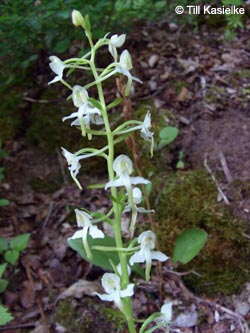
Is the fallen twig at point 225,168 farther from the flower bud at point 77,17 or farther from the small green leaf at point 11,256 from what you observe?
the flower bud at point 77,17

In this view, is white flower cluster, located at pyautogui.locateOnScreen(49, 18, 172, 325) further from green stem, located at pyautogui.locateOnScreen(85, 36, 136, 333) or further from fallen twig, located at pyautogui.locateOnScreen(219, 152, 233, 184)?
fallen twig, located at pyautogui.locateOnScreen(219, 152, 233, 184)

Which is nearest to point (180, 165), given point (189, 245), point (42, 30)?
point (189, 245)

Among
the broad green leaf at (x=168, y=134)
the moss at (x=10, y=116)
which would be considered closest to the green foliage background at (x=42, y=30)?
the moss at (x=10, y=116)

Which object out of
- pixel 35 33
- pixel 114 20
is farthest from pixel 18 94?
pixel 114 20

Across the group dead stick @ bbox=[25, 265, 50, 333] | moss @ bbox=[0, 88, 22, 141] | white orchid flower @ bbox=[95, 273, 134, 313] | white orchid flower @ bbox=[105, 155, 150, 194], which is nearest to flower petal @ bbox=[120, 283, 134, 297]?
white orchid flower @ bbox=[95, 273, 134, 313]

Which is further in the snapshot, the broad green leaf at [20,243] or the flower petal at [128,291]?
the broad green leaf at [20,243]
